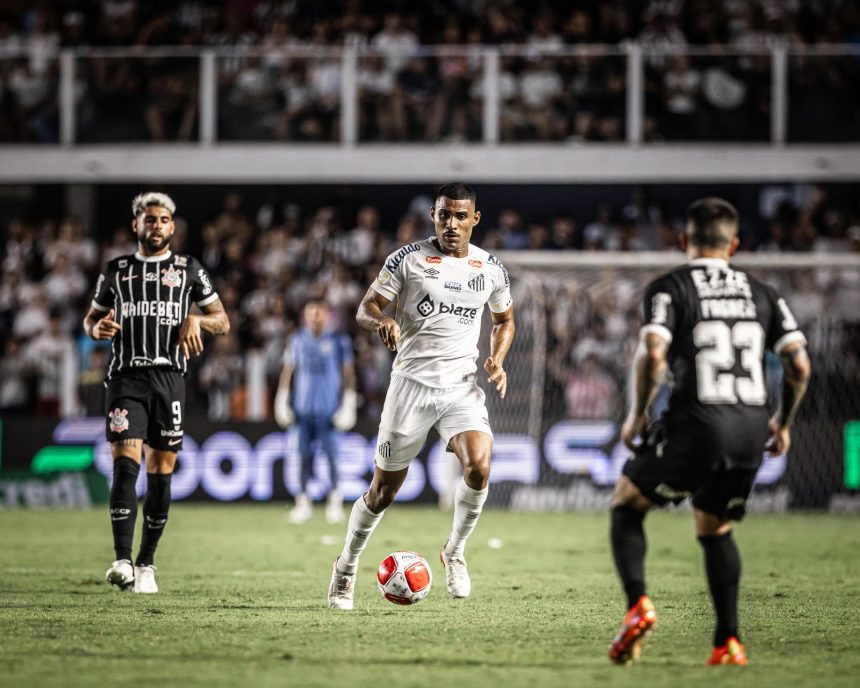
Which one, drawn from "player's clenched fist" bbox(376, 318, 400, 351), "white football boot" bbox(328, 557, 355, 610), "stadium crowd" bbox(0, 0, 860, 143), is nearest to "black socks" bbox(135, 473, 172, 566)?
"white football boot" bbox(328, 557, 355, 610)

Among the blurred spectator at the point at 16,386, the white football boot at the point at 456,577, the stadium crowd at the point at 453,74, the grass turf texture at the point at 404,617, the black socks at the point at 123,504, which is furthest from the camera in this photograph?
the stadium crowd at the point at 453,74

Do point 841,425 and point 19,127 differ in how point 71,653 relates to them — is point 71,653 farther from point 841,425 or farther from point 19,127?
point 19,127

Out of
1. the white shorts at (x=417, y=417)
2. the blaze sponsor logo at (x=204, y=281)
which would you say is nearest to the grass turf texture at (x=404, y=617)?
the white shorts at (x=417, y=417)

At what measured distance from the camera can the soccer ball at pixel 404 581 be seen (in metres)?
7.74

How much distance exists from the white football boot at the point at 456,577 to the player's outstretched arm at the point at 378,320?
1.46 metres

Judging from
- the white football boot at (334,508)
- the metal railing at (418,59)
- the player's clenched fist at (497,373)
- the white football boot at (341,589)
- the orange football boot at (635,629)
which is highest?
the metal railing at (418,59)

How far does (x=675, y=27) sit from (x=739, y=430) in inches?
610

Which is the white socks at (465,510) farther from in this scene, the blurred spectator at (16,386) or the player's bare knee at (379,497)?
the blurred spectator at (16,386)

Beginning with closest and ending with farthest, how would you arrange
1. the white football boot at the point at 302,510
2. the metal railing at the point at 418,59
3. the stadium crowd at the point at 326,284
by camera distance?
the white football boot at the point at 302,510
the stadium crowd at the point at 326,284
the metal railing at the point at 418,59

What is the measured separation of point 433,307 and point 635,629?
2.80 m

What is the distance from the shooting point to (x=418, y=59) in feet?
64.0

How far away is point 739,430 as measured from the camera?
5812 mm

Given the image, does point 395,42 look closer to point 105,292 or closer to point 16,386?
point 16,386

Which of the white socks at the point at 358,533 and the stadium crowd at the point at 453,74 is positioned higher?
the stadium crowd at the point at 453,74
